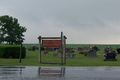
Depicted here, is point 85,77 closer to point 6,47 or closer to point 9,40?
point 6,47

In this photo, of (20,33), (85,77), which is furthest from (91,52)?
(85,77)

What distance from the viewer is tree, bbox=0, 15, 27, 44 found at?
3947 cm

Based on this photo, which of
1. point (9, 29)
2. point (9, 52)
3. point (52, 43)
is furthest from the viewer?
point (9, 29)

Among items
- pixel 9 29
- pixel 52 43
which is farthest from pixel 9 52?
pixel 9 29

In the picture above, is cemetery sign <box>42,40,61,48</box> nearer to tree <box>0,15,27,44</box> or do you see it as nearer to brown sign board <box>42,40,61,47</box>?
brown sign board <box>42,40,61,47</box>

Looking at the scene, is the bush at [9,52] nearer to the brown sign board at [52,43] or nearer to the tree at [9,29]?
the brown sign board at [52,43]

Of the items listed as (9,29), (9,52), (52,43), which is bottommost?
(9,52)

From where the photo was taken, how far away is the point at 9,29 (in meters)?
40.0

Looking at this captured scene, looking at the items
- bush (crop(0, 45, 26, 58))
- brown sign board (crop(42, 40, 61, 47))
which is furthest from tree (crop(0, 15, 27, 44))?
brown sign board (crop(42, 40, 61, 47))

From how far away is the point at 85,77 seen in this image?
11.2 metres

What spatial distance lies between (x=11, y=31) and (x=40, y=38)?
20754 mm

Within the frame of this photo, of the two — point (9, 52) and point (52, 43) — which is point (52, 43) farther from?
point (9, 52)

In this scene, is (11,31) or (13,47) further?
(11,31)

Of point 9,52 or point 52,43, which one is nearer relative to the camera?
point 52,43
